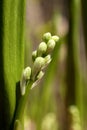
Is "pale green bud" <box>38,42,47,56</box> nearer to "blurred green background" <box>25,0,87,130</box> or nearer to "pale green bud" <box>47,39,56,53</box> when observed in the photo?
"pale green bud" <box>47,39,56,53</box>

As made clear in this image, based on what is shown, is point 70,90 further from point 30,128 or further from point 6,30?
point 6,30

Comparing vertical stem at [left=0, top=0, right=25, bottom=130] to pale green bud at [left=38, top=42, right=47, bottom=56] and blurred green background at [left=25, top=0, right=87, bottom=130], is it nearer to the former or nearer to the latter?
pale green bud at [left=38, top=42, right=47, bottom=56]

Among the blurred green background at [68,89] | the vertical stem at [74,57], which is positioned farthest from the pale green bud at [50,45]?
the vertical stem at [74,57]

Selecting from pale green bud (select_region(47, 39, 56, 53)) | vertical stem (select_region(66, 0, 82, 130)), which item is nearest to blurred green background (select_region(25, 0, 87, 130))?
vertical stem (select_region(66, 0, 82, 130))

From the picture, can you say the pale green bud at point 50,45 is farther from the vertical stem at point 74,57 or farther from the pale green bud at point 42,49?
the vertical stem at point 74,57

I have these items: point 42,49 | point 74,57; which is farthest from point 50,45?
point 74,57

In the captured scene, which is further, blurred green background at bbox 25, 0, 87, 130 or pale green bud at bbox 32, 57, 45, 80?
blurred green background at bbox 25, 0, 87, 130

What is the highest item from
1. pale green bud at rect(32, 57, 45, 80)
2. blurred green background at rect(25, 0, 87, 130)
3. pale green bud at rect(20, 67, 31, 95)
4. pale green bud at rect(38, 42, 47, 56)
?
blurred green background at rect(25, 0, 87, 130)

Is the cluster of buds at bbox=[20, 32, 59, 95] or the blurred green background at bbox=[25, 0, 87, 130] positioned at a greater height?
the blurred green background at bbox=[25, 0, 87, 130]

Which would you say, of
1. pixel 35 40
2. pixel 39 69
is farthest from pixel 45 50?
pixel 35 40
